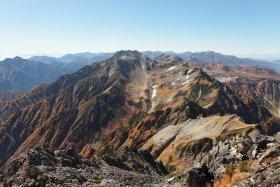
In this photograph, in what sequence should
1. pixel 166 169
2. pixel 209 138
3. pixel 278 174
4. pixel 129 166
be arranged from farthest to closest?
Result: pixel 209 138
pixel 166 169
pixel 129 166
pixel 278 174

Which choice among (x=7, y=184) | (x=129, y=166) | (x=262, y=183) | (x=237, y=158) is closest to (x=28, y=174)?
(x=7, y=184)

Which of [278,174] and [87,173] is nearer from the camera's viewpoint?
[278,174]

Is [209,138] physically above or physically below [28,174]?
below

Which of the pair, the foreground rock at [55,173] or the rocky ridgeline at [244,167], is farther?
the foreground rock at [55,173]

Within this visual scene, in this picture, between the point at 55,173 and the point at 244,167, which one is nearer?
the point at 244,167

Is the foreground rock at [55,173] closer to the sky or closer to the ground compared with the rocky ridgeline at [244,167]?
closer to the ground

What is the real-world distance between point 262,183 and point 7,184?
39.5 meters

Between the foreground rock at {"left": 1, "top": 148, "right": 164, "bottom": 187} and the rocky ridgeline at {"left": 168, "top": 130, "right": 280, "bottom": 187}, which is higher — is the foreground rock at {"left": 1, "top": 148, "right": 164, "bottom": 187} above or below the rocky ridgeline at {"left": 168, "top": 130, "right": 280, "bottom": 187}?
below

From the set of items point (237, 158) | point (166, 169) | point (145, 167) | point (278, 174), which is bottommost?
point (166, 169)

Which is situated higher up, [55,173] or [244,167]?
[244,167]

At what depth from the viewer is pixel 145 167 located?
102 meters

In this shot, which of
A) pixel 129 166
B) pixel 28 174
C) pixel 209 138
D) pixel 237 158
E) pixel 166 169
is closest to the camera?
pixel 237 158

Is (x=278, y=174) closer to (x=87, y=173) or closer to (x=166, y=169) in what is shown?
(x=87, y=173)

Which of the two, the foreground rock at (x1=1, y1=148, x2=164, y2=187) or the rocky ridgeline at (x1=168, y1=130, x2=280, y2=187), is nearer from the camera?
the rocky ridgeline at (x1=168, y1=130, x2=280, y2=187)
